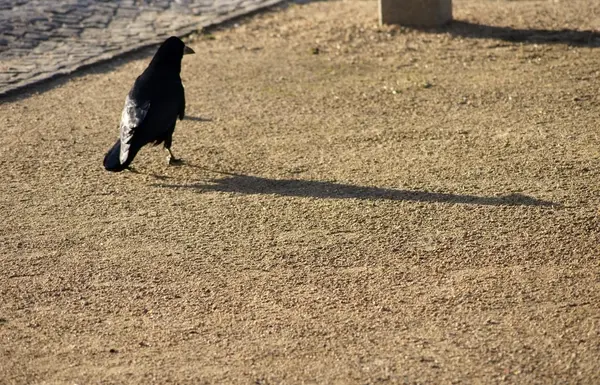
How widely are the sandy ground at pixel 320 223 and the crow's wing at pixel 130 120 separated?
27 centimetres

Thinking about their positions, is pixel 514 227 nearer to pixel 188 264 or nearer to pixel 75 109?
pixel 188 264

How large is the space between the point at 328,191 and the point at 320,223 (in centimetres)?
60

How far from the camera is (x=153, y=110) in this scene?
24.1 ft

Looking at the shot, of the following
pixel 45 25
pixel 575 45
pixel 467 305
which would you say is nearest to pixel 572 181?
pixel 467 305

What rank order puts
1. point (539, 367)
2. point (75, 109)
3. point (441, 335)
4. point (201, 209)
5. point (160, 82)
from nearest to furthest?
point (539, 367) < point (441, 335) < point (201, 209) < point (160, 82) < point (75, 109)

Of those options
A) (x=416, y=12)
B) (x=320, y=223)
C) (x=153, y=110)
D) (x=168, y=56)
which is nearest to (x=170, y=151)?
(x=153, y=110)

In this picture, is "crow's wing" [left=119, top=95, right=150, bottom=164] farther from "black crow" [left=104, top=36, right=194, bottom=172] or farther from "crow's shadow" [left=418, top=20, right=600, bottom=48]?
"crow's shadow" [left=418, top=20, right=600, bottom=48]

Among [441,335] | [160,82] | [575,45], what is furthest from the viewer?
[575,45]

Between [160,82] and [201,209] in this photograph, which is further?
[160,82]

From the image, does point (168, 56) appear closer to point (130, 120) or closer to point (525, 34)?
point (130, 120)

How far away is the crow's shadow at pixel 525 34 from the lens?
10.6m

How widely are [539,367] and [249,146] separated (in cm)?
385

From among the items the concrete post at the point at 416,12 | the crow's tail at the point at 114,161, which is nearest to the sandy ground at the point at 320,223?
the crow's tail at the point at 114,161

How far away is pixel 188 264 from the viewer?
5922mm
